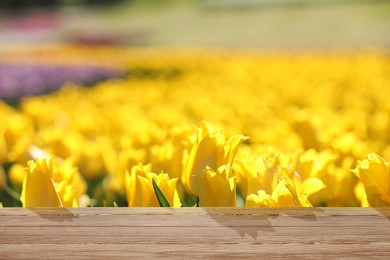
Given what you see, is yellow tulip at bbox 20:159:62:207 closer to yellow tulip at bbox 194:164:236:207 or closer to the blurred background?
yellow tulip at bbox 194:164:236:207

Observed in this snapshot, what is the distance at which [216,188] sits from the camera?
4.79ft

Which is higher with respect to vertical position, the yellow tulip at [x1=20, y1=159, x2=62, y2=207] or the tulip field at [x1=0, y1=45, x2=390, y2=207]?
the yellow tulip at [x1=20, y1=159, x2=62, y2=207]

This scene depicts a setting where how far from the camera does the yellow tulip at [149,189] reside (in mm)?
1481

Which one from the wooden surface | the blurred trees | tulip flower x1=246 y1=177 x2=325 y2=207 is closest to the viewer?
the wooden surface

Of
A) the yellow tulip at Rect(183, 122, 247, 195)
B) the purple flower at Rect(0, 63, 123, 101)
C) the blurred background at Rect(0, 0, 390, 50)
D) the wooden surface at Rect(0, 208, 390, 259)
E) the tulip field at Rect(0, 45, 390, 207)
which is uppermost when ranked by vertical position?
the yellow tulip at Rect(183, 122, 247, 195)

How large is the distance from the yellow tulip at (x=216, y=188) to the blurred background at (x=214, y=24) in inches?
960

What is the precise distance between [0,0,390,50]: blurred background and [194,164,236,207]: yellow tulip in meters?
24.4

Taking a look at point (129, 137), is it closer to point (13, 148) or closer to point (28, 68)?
point (13, 148)

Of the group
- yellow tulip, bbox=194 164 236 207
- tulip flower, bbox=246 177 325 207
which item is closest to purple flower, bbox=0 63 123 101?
yellow tulip, bbox=194 164 236 207

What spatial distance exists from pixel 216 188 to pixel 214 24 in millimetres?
35072

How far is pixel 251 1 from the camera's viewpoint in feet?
126

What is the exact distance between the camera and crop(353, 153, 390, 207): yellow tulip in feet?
4.61

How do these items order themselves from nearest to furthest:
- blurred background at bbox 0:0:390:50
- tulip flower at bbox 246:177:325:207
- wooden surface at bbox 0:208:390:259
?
wooden surface at bbox 0:208:390:259 → tulip flower at bbox 246:177:325:207 → blurred background at bbox 0:0:390:50

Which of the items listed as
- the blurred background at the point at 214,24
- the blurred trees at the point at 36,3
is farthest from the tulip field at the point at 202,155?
the blurred trees at the point at 36,3
